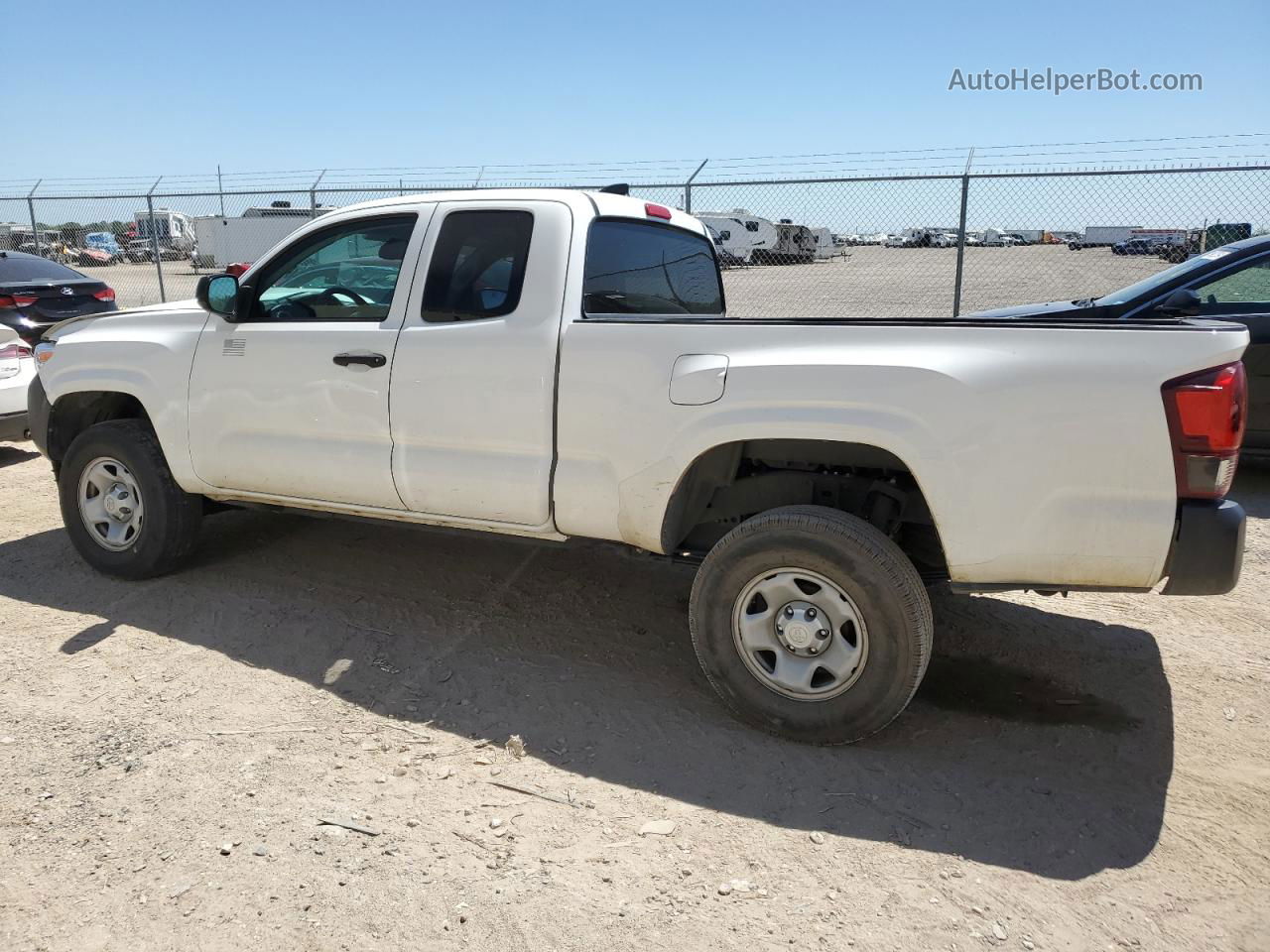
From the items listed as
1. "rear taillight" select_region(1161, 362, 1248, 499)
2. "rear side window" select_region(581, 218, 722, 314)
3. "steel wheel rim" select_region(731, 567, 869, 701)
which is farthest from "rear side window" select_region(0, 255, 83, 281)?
"rear taillight" select_region(1161, 362, 1248, 499)

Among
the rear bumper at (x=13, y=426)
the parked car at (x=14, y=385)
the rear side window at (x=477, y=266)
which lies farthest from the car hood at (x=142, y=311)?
the rear bumper at (x=13, y=426)

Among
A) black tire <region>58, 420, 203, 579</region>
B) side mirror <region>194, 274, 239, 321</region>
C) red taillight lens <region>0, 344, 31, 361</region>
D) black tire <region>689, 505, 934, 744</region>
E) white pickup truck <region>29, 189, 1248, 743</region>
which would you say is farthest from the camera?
red taillight lens <region>0, 344, 31, 361</region>

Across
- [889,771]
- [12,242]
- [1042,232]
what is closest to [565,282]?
[889,771]

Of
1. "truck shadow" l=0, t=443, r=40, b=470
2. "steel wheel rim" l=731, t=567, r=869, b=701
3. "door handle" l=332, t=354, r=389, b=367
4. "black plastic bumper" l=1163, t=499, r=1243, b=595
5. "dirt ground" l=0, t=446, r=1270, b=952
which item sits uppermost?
"door handle" l=332, t=354, r=389, b=367

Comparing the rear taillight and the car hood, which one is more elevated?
the car hood

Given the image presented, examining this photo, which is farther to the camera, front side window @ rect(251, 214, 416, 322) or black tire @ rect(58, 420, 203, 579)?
black tire @ rect(58, 420, 203, 579)

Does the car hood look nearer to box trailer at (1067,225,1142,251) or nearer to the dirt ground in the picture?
the dirt ground

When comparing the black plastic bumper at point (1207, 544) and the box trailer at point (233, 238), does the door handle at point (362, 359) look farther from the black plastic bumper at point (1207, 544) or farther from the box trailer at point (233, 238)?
the box trailer at point (233, 238)

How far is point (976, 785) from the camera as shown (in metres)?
3.13

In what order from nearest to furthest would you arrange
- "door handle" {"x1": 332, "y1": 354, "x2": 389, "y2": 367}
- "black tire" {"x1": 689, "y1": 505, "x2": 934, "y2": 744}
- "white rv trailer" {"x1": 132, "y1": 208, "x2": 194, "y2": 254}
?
1. "black tire" {"x1": 689, "y1": 505, "x2": 934, "y2": 744}
2. "door handle" {"x1": 332, "y1": 354, "x2": 389, "y2": 367}
3. "white rv trailer" {"x1": 132, "y1": 208, "x2": 194, "y2": 254}

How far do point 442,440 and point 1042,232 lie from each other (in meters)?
9.82

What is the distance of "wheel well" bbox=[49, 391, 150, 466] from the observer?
4938 mm

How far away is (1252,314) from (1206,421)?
4.61m

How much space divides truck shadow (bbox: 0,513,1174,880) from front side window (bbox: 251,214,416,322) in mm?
1241
